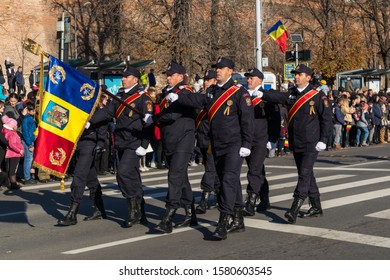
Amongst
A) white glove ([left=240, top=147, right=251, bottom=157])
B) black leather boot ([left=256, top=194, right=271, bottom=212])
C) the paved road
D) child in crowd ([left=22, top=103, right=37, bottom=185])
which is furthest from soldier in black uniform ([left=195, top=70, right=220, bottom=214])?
child in crowd ([left=22, top=103, right=37, bottom=185])

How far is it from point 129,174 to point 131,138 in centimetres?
47

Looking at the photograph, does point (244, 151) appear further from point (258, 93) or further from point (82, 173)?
point (82, 173)

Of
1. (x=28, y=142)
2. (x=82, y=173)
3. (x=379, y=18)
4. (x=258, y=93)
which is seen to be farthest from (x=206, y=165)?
(x=379, y=18)

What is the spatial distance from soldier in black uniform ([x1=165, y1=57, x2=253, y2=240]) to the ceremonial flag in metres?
1.53

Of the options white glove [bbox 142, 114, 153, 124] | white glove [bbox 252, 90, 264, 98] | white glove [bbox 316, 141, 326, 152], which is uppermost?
white glove [bbox 252, 90, 264, 98]

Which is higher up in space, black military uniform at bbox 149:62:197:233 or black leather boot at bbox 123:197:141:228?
black military uniform at bbox 149:62:197:233

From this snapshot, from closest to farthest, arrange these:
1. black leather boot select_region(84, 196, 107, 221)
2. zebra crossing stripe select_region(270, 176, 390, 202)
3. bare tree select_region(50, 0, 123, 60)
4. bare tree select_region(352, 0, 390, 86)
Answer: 1. black leather boot select_region(84, 196, 107, 221)
2. zebra crossing stripe select_region(270, 176, 390, 202)
3. bare tree select_region(50, 0, 123, 60)
4. bare tree select_region(352, 0, 390, 86)

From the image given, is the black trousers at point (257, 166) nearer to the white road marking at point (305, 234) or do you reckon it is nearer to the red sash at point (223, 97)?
the white road marking at point (305, 234)

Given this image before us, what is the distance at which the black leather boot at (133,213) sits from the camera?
9.77m

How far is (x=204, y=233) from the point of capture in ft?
30.0

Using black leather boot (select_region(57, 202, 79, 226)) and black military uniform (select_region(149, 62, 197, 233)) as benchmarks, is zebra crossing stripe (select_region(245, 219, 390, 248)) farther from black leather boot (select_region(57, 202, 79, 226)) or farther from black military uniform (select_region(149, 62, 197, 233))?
black leather boot (select_region(57, 202, 79, 226))

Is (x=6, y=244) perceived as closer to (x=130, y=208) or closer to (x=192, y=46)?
(x=130, y=208)

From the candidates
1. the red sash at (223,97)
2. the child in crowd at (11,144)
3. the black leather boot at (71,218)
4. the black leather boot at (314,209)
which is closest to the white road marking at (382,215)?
the black leather boot at (314,209)

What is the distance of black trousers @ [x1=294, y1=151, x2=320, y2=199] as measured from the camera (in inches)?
384
